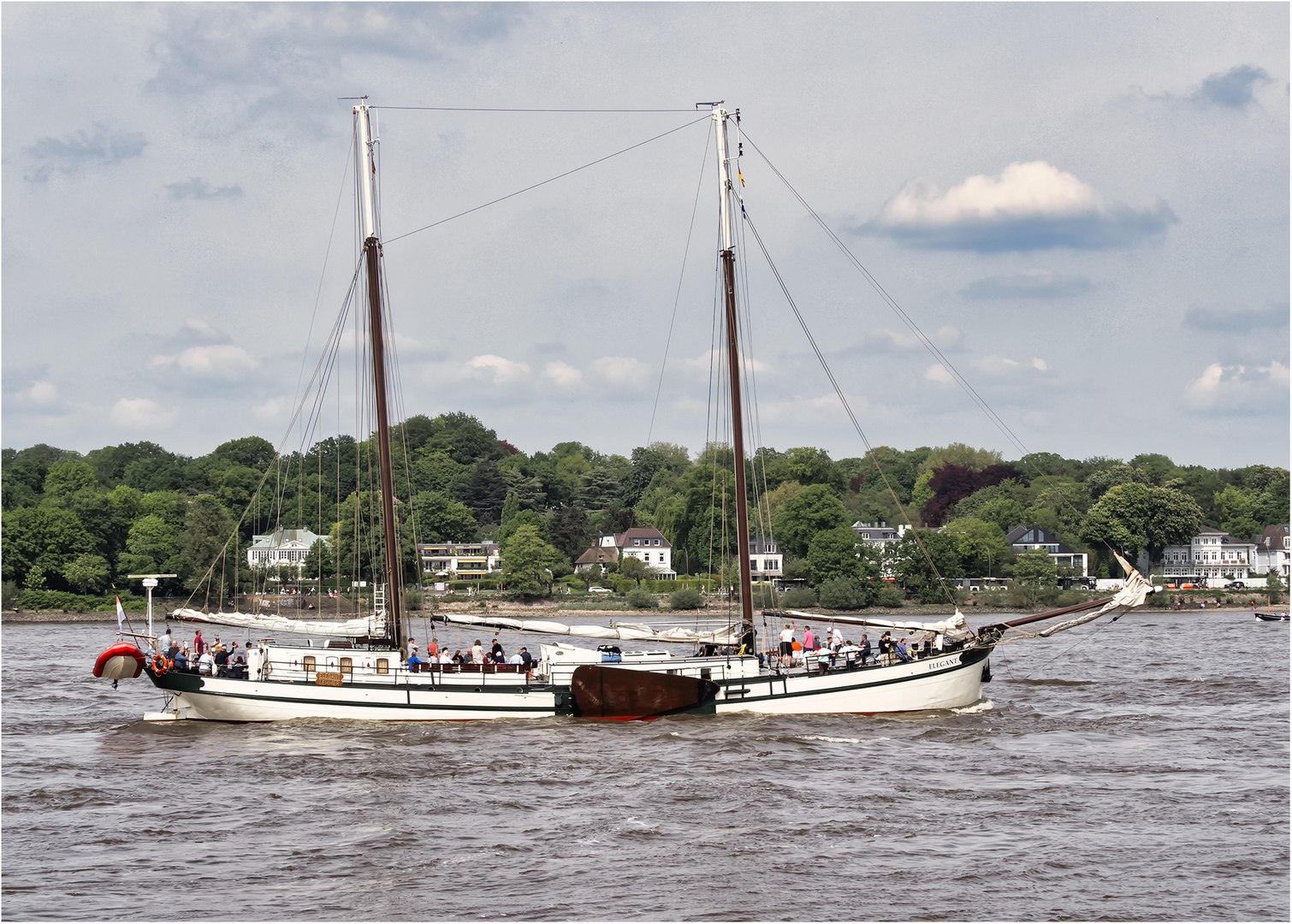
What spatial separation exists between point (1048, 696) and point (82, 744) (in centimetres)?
3581

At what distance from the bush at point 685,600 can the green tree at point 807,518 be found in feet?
60.7

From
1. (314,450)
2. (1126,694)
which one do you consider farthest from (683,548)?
(1126,694)

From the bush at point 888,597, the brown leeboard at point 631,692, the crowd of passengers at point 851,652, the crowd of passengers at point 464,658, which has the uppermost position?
the crowd of passengers at point 464,658

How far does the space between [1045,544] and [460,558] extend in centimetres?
7695

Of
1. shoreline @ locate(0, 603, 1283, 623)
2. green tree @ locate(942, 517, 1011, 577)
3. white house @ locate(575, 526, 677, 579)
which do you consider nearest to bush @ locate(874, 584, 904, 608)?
shoreline @ locate(0, 603, 1283, 623)

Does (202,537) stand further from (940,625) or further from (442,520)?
(940,625)

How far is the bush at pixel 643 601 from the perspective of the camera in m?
127

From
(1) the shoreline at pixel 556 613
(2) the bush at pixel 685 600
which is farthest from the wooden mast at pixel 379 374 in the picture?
(2) the bush at pixel 685 600

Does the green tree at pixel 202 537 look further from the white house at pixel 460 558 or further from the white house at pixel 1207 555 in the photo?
the white house at pixel 1207 555

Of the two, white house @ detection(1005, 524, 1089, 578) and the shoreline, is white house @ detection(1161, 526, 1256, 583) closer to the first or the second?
white house @ detection(1005, 524, 1089, 578)

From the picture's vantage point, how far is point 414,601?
100125 mm

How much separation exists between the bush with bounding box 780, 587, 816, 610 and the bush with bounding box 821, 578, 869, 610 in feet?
3.48

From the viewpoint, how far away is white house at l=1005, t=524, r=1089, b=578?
163 meters

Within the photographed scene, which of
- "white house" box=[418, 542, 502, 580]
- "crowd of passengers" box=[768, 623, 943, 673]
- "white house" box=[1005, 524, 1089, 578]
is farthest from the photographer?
"white house" box=[418, 542, 502, 580]
